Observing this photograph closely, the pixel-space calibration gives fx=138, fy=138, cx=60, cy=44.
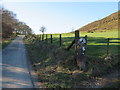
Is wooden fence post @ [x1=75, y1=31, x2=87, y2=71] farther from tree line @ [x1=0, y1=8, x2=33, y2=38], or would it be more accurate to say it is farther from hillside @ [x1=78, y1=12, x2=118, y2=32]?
hillside @ [x1=78, y1=12, x2=118, y2=32]

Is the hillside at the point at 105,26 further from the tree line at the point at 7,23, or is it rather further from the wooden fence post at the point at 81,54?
the wooden fence post at the point at 81,54

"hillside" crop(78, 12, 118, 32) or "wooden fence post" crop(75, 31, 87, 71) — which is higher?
"hillside" crop(78, 12, 118, 32)

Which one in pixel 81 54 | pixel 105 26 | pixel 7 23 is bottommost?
pixel 81 54

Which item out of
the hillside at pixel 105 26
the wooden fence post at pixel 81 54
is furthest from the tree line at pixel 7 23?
the hillside at pixel 105 26

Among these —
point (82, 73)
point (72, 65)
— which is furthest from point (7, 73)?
point (82, 73)

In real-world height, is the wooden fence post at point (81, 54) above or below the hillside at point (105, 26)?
below

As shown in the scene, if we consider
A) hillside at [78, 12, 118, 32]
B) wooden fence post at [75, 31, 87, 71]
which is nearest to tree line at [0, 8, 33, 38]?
→ wooden fence post at [75, 31, 87, 71]

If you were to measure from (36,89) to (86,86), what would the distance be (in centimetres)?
180

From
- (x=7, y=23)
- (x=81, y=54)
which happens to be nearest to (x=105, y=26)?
(x=7, y=23)

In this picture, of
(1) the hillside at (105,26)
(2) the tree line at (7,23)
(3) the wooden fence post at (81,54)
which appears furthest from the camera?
(1) the hillside at (105,26)

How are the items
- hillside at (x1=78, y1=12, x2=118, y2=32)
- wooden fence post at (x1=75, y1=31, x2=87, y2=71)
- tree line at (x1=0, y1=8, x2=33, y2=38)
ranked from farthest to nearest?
hillside at (x1=78, y1=12, x2=118, y2=32)
tree line at (x1=0, y1=8, x2=33, y2=38)
wooden fence post at (x1=75, y1=31, x2=87, y2=71)

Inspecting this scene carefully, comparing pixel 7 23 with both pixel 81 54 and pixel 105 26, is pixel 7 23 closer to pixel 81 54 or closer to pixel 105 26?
pixel 81 54

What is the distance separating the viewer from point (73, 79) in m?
5.49

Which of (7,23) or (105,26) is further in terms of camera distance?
(105,26)
